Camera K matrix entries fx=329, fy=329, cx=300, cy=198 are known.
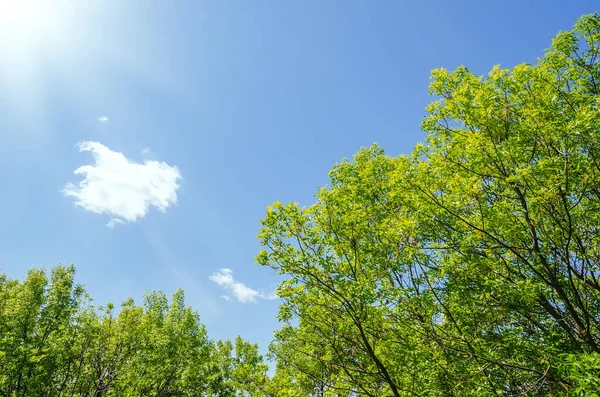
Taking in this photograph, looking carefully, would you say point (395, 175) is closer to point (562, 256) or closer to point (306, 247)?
point (306, 247)

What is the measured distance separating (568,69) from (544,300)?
234 inches

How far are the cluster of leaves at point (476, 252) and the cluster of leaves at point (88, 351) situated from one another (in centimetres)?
1220

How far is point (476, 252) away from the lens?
8.70 m

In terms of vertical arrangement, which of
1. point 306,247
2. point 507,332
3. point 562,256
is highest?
point 306,247

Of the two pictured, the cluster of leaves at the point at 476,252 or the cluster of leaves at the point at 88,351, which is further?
the cluster of leaves at the point at 88,351

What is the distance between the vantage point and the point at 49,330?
59.8ft

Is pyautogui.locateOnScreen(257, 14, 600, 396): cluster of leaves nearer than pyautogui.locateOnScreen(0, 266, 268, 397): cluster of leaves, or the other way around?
pyautogui.locateOnScreen(257, 14, 600, 396): cluster of leaves

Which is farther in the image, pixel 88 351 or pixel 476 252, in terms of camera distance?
pixel 88 351

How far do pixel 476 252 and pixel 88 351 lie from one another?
2073cm

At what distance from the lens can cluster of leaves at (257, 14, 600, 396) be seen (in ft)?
24.0

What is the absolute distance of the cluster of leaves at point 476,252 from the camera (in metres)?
7.32

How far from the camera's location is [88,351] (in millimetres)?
18688

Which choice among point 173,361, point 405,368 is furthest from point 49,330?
point 405,368

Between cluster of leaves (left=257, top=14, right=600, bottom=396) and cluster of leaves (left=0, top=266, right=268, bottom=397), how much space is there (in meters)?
12.2
